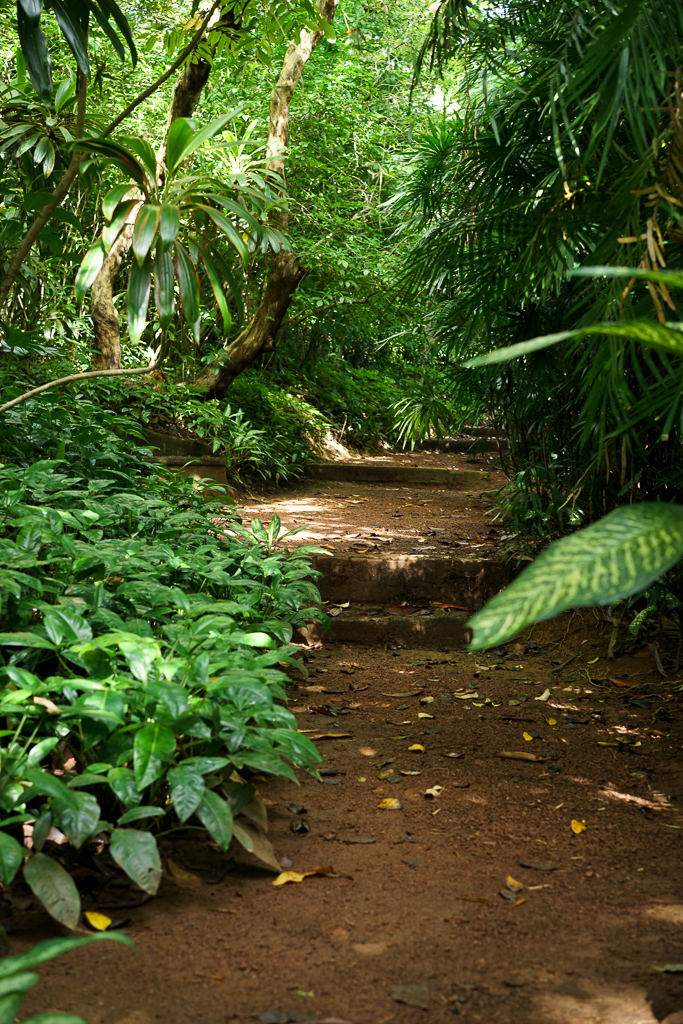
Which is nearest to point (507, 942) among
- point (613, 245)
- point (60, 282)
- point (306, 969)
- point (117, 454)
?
point (306, 969)

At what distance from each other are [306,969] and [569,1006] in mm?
455

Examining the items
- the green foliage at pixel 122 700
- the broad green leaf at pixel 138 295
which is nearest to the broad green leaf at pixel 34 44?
the broad green leaf at pixel 138 295

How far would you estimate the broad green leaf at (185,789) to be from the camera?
62.6 inches

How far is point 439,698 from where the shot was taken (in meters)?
3.00

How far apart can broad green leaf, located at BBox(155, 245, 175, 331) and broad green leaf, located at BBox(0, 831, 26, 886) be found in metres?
1.20

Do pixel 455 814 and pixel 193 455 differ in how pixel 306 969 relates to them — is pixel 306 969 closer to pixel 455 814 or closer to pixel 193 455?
pixel 455 814

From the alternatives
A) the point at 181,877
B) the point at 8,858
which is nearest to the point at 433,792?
the point at 181,877

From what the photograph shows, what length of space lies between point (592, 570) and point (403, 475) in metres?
6.79

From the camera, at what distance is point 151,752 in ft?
5.30

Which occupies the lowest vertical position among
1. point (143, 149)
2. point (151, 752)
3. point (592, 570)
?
point (151, 752)

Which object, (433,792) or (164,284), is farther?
(433,792)

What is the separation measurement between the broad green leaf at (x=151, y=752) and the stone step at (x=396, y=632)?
190cm

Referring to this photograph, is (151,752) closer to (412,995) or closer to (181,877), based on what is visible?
(181,877)

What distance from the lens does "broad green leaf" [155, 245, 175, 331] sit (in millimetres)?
2002
